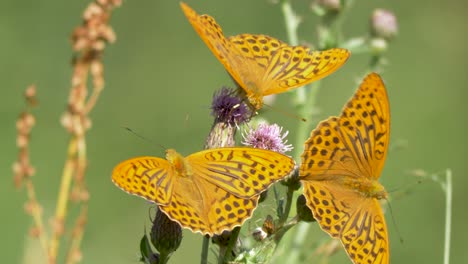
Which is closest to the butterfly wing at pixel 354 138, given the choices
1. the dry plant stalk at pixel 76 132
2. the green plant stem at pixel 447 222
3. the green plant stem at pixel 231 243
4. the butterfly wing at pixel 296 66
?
the butterfly wing at pixel 296 66

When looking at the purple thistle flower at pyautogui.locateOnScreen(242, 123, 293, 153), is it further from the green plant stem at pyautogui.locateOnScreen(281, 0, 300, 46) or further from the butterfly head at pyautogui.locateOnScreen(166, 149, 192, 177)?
the green plant stem at pyautogui.locateOnScreen(281, 0, 300, 46)

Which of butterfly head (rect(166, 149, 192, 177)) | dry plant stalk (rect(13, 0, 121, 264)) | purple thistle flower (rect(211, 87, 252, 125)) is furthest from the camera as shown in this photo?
purple thistle flower (rect(211, 87, 252, 125))

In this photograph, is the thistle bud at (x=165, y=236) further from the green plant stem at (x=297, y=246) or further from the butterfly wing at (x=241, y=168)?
the green plant stem at (x=297, y=246)

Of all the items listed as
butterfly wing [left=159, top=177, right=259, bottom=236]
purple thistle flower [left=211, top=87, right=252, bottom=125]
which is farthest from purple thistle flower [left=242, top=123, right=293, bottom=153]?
butterfly wing [left=159, top=177, right=259, bottom=236]

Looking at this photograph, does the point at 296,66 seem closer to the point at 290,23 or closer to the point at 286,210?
the point at 286,210

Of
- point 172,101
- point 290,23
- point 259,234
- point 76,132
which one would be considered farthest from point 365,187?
point 172,101

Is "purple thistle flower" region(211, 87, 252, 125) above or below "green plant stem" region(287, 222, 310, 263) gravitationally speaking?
above
